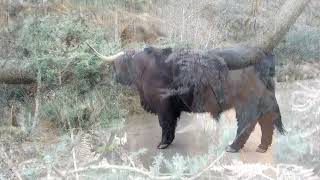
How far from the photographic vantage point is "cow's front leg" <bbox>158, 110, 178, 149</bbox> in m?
1.30

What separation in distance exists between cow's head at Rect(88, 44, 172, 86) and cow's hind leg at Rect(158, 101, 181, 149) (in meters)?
0.14

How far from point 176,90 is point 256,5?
40 cm

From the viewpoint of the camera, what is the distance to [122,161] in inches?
53.5

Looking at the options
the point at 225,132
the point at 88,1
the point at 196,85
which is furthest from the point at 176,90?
the point at 88,1

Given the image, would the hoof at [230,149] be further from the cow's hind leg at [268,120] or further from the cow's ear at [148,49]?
the cow's ear at [148,49]

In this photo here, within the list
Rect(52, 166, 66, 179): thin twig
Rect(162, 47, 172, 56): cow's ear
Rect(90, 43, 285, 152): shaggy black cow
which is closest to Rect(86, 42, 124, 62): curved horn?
Rect(90, 43, 285, 152): shaggy black cow

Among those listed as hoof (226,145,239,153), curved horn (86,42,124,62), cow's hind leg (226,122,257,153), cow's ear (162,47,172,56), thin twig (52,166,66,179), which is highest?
cow's ear (162,47,172,56)

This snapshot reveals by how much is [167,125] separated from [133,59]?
0.81 ft

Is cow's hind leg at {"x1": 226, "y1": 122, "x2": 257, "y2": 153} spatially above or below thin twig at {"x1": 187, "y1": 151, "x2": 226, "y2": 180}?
above

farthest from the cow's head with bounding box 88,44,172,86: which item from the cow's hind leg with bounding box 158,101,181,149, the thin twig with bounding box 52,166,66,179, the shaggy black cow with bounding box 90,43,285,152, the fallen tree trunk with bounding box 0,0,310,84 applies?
the thin twig with bounding box 52,166,66,179

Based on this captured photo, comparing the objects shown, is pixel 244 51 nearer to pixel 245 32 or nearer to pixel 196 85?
pixel 245 32

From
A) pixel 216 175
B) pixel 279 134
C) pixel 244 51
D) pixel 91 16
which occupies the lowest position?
pixel 216 175

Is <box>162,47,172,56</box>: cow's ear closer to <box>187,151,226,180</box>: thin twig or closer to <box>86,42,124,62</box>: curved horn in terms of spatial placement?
<box>86,42,124,62</box>: curved horn

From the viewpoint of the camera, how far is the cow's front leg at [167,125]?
130 cm
